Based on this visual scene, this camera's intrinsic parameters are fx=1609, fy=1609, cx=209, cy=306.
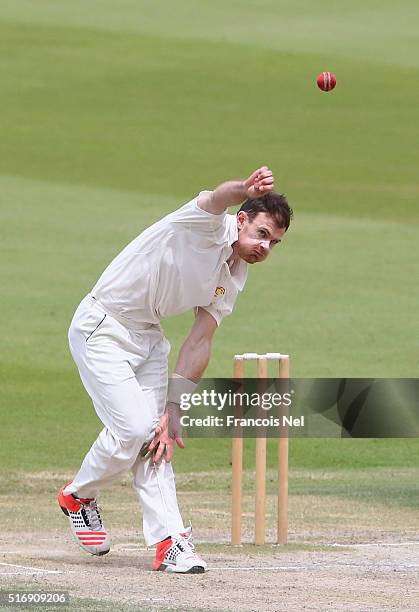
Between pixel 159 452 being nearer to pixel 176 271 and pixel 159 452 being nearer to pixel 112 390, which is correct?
pixel 112 390

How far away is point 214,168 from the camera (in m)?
24.0

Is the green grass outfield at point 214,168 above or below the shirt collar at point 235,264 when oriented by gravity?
above

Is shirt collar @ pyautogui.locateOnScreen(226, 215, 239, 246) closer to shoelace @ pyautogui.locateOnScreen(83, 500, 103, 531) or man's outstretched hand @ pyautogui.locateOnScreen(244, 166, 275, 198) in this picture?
man's outstretched hand @ pyautogui.locateOnScreen(244, 166, 275, 198)

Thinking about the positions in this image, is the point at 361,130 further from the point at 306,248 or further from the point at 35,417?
the point at 35,417

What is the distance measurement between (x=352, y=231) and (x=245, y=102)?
7.74 m

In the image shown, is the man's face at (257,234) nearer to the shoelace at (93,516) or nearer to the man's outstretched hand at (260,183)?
the man's outstretched hand at (260,183)

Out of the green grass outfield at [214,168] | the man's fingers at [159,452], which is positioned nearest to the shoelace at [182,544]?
the man's fingers at [159,452]

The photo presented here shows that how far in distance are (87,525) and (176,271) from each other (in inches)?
45.9

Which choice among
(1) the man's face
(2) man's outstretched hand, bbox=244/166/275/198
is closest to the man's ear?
(1) the man's face

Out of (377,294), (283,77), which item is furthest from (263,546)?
(283,77)

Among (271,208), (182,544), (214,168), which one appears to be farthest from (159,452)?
(214,168)

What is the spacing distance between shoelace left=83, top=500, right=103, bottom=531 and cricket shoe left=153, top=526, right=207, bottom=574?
364 millimetres

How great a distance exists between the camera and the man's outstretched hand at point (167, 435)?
6.45 m

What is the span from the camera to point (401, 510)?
8.76m
